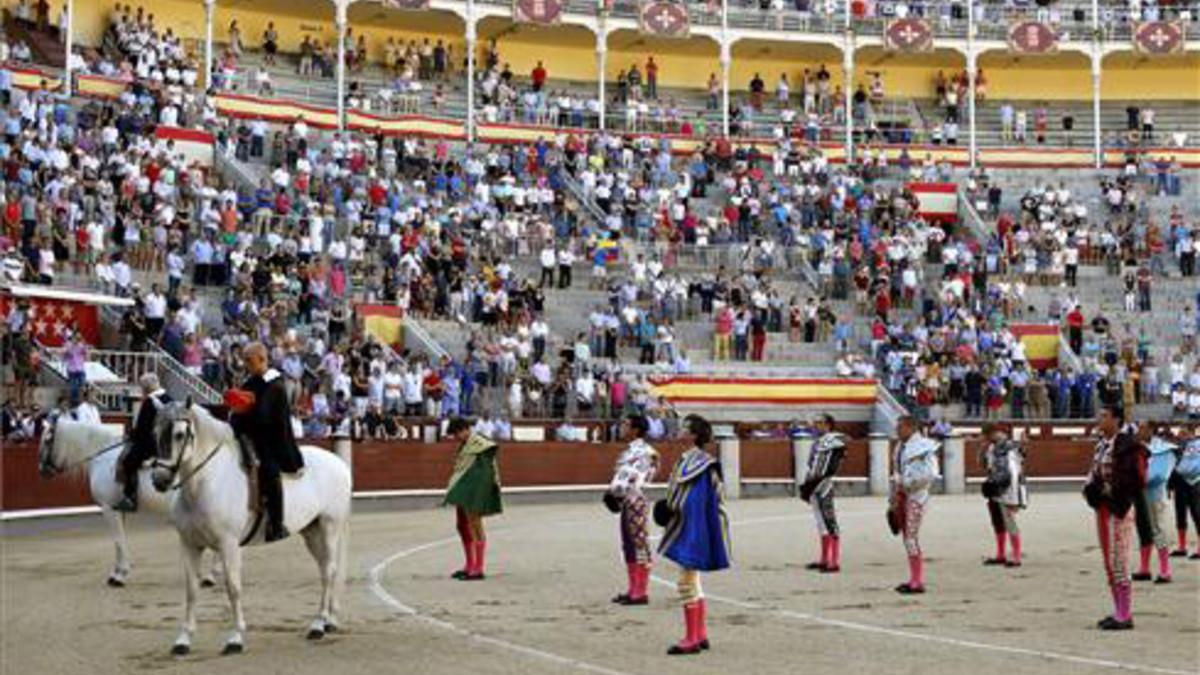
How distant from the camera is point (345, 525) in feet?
38.4

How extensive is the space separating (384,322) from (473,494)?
15.8m

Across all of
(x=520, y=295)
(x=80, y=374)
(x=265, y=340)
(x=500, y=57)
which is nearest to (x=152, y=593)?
(x=80, y=374)

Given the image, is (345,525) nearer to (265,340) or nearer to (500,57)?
(265,340)

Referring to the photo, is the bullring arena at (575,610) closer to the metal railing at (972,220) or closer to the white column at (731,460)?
the white column at (731,460)

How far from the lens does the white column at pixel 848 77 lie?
4750cm

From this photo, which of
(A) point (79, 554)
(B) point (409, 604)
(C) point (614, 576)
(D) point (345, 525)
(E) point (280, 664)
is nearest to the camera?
(E) point (280, 664)

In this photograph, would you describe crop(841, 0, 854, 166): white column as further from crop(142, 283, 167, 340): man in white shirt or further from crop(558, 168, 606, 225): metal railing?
crop(142, 283, 167, 340): man in white shirt

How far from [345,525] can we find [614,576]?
14.1 ft

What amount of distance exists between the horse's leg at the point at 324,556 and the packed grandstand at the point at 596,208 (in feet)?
35.9

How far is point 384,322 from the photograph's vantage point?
30734 mm

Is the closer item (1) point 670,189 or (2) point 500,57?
(1) point 670,189

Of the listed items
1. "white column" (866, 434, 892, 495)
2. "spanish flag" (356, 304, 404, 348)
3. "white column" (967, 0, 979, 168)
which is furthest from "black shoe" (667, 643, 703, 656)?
"white column" (967, 0, 979, 168)

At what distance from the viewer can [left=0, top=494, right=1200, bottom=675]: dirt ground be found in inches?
401

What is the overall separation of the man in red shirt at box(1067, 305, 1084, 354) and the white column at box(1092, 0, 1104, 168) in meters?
12.3
